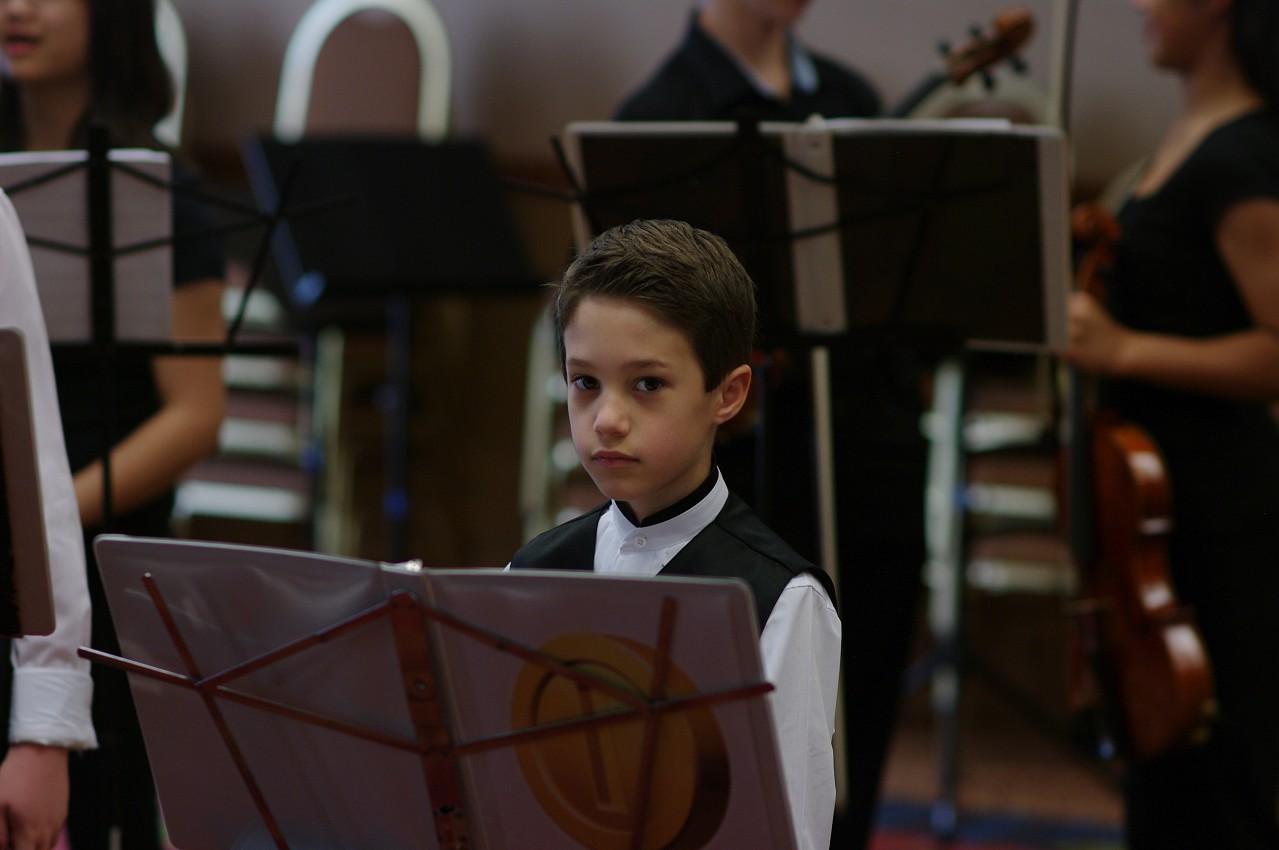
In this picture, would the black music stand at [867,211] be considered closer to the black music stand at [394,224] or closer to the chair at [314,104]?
the black music stand at [394,224]

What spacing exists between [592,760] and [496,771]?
9 centimetres

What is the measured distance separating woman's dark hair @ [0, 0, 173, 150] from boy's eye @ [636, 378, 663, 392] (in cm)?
106

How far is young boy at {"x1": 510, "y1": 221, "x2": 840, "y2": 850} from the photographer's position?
1240mm

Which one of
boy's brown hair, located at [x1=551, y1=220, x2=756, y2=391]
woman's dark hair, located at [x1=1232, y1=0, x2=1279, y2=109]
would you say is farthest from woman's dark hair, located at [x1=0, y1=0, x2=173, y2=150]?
woman's dark hair, located at [x1=1232, y1=0, x2=1279, y2=109]

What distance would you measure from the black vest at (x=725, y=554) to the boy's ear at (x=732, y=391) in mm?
89

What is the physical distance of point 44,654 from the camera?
143cm

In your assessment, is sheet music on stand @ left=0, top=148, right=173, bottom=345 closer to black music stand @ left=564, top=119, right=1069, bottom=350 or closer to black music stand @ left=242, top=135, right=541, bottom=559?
black music stand @ left=564, top=119, right=1069, bottom=350

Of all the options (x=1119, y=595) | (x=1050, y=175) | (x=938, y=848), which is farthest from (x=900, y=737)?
(x=1050, y=175)

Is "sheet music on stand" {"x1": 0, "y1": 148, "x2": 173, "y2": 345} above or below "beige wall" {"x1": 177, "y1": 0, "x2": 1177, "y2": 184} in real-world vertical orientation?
below

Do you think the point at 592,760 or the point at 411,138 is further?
the point at 411,138

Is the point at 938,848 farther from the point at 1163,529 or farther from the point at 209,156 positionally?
the point at 209,156

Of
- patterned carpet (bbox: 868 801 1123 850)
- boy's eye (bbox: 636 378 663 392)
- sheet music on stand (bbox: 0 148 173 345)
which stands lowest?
patterned carpet (bbox: 868 801 1123 850)

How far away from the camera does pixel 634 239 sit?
1.33 metres

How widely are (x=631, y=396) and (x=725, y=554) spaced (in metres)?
0.17
